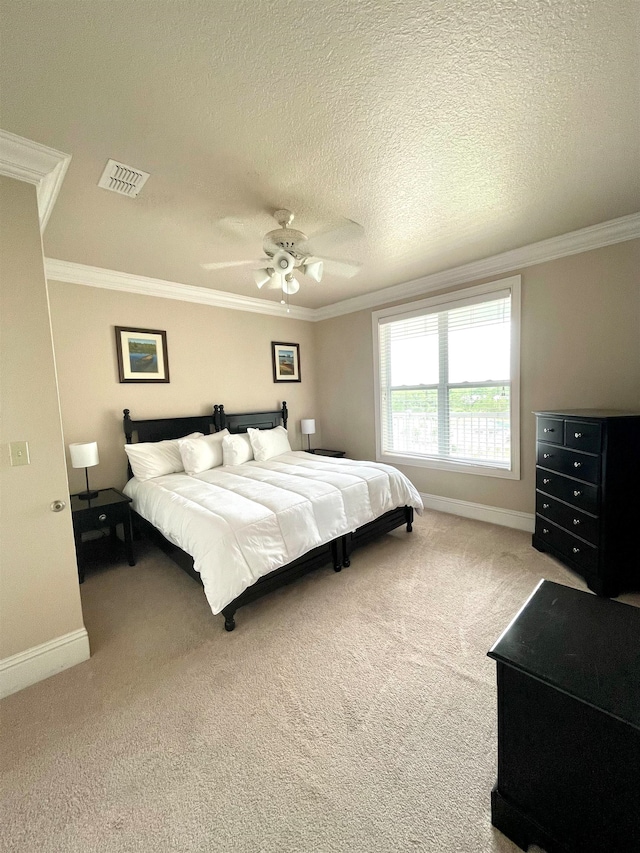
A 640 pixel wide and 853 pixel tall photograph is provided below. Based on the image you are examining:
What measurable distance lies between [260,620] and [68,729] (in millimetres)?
1047

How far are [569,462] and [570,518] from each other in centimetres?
44

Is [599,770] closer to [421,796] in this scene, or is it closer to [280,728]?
[421,796]

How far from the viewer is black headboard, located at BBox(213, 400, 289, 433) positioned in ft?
14.2

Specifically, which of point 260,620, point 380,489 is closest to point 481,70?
point 380,489

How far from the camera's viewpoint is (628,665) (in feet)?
3.40

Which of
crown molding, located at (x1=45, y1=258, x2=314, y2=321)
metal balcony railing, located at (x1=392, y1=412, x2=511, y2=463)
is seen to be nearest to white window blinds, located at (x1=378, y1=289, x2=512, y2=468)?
metal balcony railing, located at (x1=392, y1=412, x2=511, y2=463)

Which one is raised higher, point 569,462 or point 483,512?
point 569,462

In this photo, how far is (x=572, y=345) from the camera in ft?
10.2

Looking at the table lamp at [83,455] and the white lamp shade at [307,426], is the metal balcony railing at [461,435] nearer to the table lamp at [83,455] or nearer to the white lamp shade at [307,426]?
the white lamp shade at [307,426]

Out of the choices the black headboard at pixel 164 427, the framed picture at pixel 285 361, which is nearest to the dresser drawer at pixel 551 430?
the framed picture at pixel 285 361

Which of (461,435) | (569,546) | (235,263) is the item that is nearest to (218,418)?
(235,263)

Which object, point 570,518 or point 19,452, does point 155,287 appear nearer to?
point 19,452

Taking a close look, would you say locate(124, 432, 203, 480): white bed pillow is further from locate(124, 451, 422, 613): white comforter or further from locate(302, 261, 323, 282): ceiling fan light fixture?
locate(302, 261, 323, 282): ceiling fan light fixture

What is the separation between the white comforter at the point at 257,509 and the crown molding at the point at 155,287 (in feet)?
6.62
